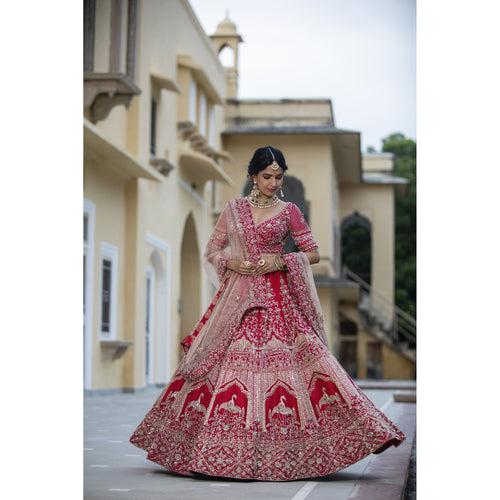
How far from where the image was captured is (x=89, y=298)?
16.7 m

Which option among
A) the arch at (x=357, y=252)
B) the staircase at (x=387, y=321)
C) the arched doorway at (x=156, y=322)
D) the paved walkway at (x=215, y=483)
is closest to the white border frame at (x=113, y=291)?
the arched doorway at (x=156, y=322)

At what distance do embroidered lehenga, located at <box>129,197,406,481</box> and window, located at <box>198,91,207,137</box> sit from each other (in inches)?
790

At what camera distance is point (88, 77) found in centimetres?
1471

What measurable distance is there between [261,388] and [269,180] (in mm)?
1168

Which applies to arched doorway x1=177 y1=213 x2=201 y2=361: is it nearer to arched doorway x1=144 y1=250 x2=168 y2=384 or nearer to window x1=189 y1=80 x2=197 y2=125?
window x1=189 y1=80 x2=197 y2=125

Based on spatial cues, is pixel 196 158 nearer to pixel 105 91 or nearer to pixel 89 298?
pixel 89 298

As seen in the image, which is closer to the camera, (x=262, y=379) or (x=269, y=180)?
→ (x=262, y=379)

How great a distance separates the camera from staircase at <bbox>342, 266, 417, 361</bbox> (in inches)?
1328

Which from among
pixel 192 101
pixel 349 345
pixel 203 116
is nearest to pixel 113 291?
pixel 192 101

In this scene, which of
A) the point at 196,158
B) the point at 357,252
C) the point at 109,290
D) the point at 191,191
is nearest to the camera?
the point at 109,290
